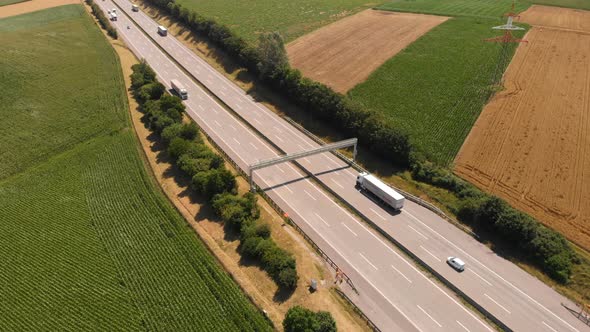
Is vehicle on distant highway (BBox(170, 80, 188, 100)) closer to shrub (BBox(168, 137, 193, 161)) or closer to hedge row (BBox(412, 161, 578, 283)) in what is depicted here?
shrub (BBox(168, 137, 193, 161))

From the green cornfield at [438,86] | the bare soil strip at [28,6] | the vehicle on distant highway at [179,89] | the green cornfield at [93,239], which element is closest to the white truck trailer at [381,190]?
the green cornfield at [438,86]

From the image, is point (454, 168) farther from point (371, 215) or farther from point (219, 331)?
point (219, 331)

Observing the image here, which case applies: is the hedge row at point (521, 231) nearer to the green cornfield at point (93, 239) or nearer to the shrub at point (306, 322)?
the shrub at point (306, 322)

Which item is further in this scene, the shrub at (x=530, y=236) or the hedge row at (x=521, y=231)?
the hedge row at (x=521, y=231)

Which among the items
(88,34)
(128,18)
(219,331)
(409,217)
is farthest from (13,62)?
(409,217)

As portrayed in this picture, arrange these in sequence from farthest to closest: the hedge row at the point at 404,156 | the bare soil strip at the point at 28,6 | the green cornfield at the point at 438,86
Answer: the bare soil strip at the point at 28,6 → the green cornfield at the point at 438,86 → the hedge row at the point at 404,156

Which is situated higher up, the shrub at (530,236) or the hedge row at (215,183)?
the shrub at (530,236)

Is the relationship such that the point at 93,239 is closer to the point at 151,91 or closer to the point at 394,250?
the point at 151,91
